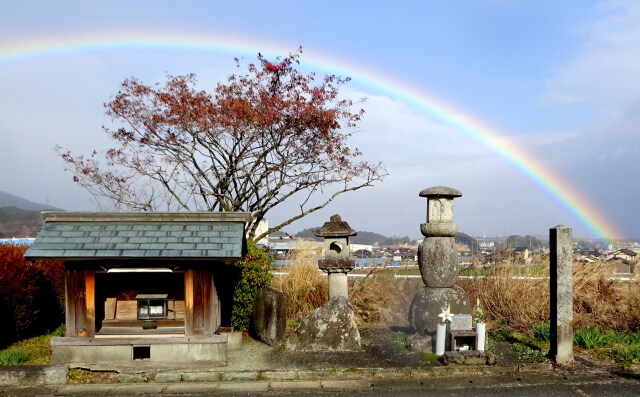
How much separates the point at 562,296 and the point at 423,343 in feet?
8.08

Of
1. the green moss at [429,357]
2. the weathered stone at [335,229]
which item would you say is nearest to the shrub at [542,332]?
the green moss at [429,357]

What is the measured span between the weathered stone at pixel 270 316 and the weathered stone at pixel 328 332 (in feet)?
1.40

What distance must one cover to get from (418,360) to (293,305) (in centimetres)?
461

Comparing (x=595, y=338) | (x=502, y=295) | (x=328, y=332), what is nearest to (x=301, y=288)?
(x=328, y=332)

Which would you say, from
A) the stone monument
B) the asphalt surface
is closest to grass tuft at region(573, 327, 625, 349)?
the asphalt surface

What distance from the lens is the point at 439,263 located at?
9258mm

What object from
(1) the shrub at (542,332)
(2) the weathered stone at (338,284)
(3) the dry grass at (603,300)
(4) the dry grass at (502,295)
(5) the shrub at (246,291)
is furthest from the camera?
(2) the weathered stone at (338,284)

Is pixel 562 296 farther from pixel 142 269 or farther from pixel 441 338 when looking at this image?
pixel 142 269

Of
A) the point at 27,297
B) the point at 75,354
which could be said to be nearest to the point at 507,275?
the point at 75,354

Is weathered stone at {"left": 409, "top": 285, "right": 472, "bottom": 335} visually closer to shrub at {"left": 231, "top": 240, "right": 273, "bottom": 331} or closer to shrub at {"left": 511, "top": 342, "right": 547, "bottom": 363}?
shrub at {"left": 511, "top": 342, "right": 547, "bottom": 363}

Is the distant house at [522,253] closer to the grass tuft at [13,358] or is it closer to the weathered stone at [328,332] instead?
the weathered stone at [328,332]

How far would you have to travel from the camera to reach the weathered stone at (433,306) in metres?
8.96

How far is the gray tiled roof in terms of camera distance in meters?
7.57

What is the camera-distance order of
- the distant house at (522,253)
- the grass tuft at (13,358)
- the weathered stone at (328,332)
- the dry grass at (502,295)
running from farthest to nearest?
the distant house at (522,253)
the dry grass at (502,295)
the weathered stone at (328,332)
the grass tuft at (13,358)
